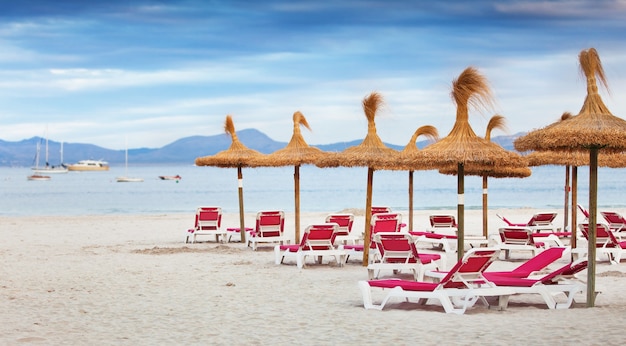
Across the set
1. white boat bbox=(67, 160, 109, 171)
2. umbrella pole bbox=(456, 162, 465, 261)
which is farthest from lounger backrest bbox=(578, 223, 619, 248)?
white boat bbox=(67, 160, 109, 171)

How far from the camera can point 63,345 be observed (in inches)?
261

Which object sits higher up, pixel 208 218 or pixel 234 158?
pixel 234 158

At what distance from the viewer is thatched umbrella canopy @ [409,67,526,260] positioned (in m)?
9.96

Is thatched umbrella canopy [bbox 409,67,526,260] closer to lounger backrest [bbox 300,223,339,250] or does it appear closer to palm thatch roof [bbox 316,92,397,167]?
palm thatch roof [bbox 316,92,397,167]

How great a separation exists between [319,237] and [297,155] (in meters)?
2.68

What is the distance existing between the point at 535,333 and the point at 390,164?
508cm

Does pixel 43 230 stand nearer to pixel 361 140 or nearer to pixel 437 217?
pixel 437 217

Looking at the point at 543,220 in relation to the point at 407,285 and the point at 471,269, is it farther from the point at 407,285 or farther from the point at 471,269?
the point at 407,285

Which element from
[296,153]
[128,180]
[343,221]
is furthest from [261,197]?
[343,221]

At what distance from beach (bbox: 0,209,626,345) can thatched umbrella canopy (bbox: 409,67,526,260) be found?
163cm

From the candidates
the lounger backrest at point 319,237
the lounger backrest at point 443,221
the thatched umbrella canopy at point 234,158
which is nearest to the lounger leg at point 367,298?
the lounger backrest at point 319,237

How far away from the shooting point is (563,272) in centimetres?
859

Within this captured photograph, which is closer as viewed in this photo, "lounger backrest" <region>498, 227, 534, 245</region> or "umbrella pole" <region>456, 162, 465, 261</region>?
"umbrella pole" <region>456, 162, 465, 261</region>

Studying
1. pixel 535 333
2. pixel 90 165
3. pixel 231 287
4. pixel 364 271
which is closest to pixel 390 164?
pixel 364 271
